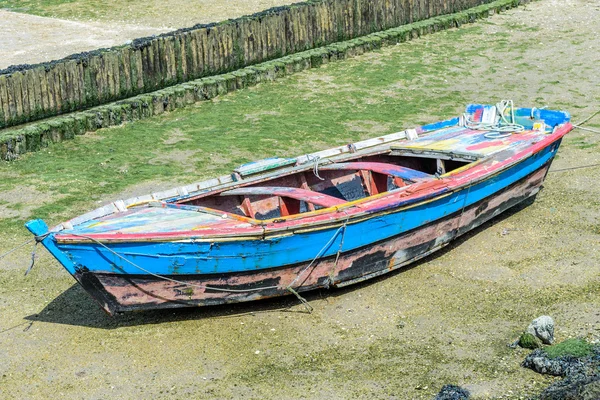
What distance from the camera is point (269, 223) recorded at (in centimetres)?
1059

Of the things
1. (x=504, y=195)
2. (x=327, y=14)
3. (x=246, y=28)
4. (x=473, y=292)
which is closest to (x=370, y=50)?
(x=327, y=14)

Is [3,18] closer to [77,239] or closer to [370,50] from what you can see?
[370,50]

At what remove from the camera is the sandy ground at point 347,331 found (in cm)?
957

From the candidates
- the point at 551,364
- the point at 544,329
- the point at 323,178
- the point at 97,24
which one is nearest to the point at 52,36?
the point at 97,24

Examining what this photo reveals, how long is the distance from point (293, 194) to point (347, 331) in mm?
1992

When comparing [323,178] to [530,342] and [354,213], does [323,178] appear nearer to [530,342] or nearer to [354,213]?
[354,213]

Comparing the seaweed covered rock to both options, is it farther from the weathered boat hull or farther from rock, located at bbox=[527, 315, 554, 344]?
the weathered boat hull

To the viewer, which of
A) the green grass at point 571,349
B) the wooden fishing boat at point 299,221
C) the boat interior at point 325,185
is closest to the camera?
the green grass at point 571,349

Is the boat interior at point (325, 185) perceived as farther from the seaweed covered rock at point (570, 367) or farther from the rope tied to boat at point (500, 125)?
the seaweed covered rock at point (570, 367)

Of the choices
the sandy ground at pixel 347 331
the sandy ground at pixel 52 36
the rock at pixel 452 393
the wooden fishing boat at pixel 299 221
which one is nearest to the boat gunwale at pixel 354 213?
the wooden fishing boat at pixel 299 221

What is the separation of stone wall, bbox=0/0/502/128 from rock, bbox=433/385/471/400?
10535 millimetres

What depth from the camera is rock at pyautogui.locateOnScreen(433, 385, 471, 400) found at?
8984mm

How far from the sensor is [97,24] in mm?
24469

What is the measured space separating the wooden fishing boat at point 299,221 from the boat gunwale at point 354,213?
0.05 ft
